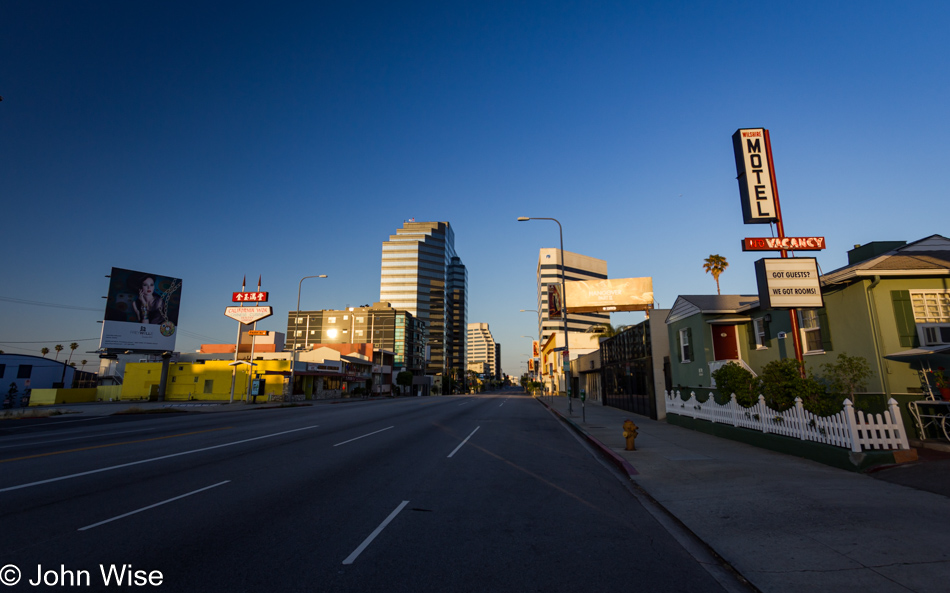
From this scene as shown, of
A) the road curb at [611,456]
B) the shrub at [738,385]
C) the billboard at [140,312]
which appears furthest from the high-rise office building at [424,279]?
the shrub at [738,385]

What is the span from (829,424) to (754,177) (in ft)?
28.9

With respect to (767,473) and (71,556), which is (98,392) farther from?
(767,473)

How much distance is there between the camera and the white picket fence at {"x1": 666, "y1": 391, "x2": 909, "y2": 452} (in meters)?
9.54

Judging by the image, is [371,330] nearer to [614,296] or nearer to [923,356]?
[614,296]

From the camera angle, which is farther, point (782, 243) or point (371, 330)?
point (371, 330)

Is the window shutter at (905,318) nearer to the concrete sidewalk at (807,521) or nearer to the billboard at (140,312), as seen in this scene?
the concrete sidewalk at (807,521)

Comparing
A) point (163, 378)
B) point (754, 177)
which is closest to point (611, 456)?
point (754, 177)

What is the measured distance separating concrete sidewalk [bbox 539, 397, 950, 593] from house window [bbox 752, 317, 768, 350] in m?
7.91

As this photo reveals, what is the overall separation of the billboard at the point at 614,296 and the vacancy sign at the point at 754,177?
26.6 m

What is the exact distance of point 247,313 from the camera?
46.8 metres

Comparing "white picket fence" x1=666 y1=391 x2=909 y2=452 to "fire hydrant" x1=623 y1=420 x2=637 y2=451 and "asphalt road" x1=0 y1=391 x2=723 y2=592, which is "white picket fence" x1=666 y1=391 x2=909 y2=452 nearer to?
"fire hydrant" x1=623 y1=420 x2=637 y2=451

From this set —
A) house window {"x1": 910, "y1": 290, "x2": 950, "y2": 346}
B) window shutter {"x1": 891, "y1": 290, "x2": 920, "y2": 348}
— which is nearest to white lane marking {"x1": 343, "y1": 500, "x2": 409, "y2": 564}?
window shutter {"x1": 891, "y1": 290, "x2": 920, "y2": 348}

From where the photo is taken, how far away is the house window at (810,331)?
14573 mm

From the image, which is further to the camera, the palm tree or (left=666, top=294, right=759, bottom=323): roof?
the palm tree
